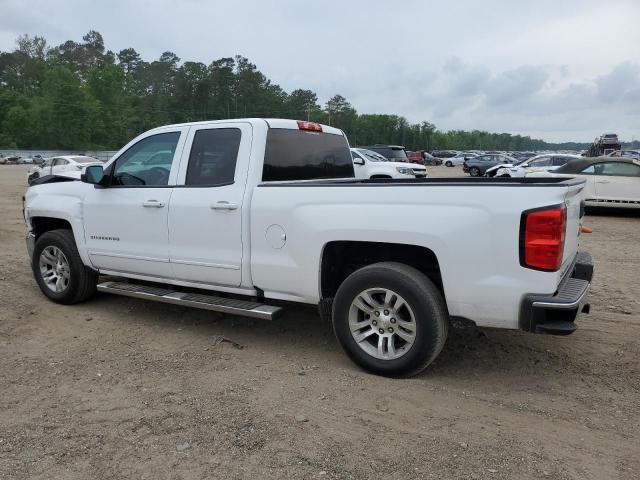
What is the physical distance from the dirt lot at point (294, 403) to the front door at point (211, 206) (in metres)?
0.71

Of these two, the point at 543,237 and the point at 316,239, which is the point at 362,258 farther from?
the point at 543,237

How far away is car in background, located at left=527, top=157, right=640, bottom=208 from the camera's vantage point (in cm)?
1357

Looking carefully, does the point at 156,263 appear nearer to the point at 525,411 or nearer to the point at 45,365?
the point at 45,365

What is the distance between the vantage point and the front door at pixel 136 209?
5059 millimetres

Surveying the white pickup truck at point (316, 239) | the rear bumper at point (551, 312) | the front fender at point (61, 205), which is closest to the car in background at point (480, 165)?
the white pickup truck at point (316, 239)

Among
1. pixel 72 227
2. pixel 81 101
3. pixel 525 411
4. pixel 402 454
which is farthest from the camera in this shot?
pixel 81 101

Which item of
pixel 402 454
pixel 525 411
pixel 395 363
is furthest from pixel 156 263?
pixel 525 411

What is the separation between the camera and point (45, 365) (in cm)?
→ 441

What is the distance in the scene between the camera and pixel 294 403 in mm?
3725

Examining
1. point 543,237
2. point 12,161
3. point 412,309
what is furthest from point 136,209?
point 12,161

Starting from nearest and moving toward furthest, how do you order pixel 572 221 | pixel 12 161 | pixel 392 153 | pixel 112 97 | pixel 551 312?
pixel 551 312 < pixel 572 221 < pixel 392 153 < pixel 12 161 < pixel 112 97

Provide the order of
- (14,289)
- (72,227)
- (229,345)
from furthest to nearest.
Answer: (14,289) → (72,227) → (229,345)

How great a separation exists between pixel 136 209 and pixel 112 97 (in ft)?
353

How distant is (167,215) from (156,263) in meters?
0.50
